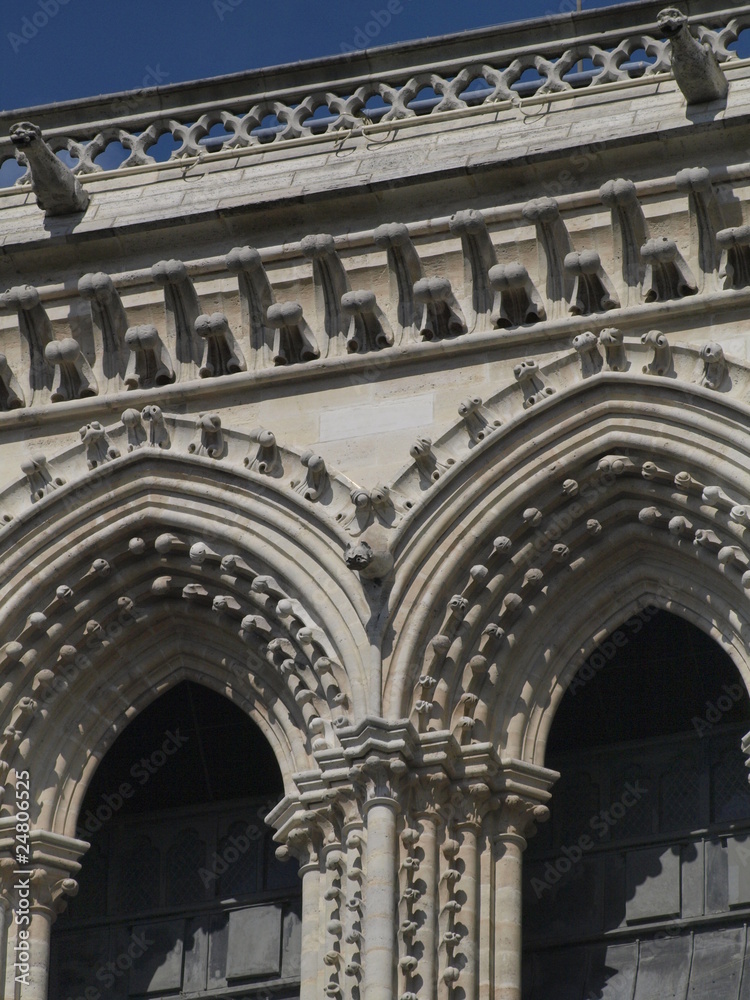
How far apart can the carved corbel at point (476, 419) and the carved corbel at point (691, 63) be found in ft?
7.69

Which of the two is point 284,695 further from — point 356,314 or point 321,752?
point 356,314

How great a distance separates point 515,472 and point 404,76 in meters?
3.29

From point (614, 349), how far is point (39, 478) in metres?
3.69

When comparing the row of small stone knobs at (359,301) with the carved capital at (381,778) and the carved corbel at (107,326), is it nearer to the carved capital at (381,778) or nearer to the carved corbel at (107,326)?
the carved corbel at (107,326)

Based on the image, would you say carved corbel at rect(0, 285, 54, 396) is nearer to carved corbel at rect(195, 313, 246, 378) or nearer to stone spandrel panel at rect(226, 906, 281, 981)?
carved corbel at rect(195, 313, 246, 378)

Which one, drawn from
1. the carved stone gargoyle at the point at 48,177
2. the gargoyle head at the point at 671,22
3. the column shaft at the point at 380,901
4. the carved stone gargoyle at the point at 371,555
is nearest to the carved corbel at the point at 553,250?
the gargoyle head at the point at 671,22

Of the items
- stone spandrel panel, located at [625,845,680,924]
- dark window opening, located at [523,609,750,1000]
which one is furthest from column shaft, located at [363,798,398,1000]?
stone spandrel panel, located at [625,845,680,924]

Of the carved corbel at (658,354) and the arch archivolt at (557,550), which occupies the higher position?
the carved corbel at (658,354)

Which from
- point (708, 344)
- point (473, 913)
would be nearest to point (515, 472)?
point (708, 344)

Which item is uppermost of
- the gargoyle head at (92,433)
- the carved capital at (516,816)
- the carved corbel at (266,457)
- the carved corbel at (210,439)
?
the gargoyle head at (92,433)

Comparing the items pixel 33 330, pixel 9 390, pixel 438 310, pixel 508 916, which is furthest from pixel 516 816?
pixel 33 330

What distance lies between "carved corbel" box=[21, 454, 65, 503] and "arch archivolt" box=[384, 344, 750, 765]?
2388 millimetres

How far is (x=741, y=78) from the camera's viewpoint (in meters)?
19.8

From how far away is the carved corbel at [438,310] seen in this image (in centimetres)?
1952
